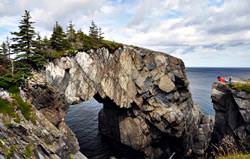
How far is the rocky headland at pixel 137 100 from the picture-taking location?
115 ft

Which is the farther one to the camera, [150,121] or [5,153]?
[150,121]

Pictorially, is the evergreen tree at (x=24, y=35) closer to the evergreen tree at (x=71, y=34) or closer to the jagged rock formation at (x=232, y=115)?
the evergreen tree at (x=71, y=34)

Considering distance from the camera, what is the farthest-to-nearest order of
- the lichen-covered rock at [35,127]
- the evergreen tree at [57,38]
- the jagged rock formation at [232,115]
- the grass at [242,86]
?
the grass at [242,86] → the jagged rock formation at [232,115] → the evergreen tree at [57,38] → the lichen-covered rock at [35,127]

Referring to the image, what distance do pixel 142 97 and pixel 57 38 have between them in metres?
18.6

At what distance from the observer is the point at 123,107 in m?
49.5

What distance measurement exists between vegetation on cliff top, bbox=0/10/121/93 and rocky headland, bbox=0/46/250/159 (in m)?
1.00

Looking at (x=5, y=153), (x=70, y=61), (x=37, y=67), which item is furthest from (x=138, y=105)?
(x=5, y=153)

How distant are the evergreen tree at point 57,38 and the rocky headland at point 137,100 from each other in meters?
1.91

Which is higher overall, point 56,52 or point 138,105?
point 56,52

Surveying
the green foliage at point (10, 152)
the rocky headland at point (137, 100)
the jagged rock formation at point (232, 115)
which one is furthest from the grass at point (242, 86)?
the green foliage at point (10, 152)

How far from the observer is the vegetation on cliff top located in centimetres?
3005

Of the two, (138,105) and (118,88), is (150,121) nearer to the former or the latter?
(138,105)

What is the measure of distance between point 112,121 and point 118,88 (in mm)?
11999

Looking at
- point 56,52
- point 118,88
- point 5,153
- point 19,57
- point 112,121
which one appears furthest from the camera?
point 112,121
